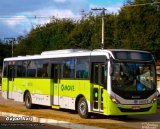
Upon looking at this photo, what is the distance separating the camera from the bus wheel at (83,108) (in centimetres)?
1961

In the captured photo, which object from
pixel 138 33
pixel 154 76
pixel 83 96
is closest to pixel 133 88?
pixel 154 76

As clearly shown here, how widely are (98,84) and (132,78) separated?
4.80ft

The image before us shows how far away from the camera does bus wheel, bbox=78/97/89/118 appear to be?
1961cm

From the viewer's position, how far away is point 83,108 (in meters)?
19.9

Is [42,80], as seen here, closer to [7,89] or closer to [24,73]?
[24,73]

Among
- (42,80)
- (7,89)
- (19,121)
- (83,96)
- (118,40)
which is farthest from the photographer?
(118,40)

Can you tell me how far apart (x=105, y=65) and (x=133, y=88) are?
139 cm

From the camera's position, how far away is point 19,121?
17938 millimetres

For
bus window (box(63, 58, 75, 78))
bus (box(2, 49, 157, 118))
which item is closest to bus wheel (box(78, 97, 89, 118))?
bus (box(2, 49, 157, 118))

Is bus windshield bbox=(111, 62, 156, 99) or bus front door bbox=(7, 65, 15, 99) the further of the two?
bus front door bbox=(7, 65, 15, 99)

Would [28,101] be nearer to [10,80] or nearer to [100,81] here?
[10,80]

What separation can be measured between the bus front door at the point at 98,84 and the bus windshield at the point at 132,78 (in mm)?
672

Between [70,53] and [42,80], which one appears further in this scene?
[42,80]

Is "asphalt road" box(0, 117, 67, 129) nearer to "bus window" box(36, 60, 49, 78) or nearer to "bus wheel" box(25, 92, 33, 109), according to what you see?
"bus window" box(36, 60, 49, 78)
